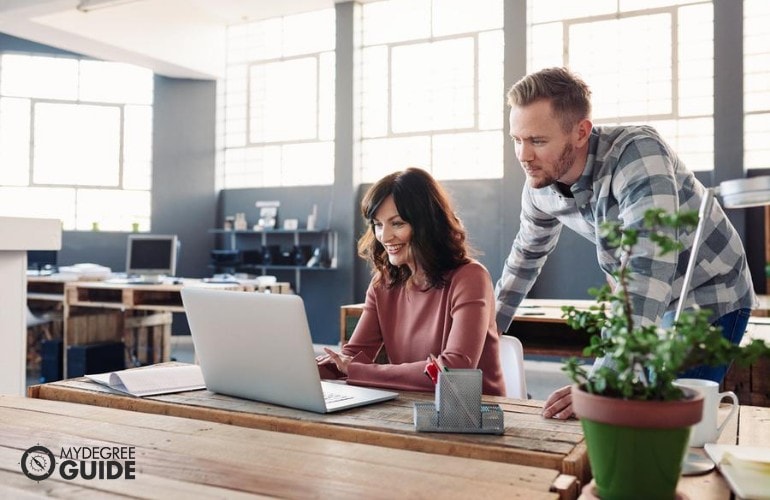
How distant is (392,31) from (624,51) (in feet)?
8.66

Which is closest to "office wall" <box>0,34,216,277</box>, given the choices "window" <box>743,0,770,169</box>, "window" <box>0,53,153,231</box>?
"window" <box>0,53,153,231</box>

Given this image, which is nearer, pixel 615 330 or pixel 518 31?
pixel 615 330

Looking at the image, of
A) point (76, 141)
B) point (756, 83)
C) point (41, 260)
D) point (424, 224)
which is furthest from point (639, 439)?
point (76, 141)

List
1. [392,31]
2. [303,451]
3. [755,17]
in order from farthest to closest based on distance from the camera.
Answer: [392,31] < [755,17] < [303,451]

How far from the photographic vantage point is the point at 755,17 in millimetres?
6172

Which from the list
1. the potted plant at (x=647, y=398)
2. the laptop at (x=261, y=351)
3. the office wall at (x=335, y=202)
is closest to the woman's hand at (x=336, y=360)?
the laptop at (x=261, y=351)

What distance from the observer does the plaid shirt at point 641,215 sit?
4.63 feet

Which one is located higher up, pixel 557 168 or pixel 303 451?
pixel 557 168

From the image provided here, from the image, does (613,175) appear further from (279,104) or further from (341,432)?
(279,104)

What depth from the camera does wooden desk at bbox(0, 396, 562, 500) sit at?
35.5 inches

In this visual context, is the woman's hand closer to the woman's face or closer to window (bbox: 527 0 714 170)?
the woman's face

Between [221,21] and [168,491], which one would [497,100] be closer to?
[221,21]

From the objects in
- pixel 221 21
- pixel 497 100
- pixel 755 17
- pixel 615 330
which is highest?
pixel 221 21

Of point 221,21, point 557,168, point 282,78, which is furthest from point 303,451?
point 221,21
